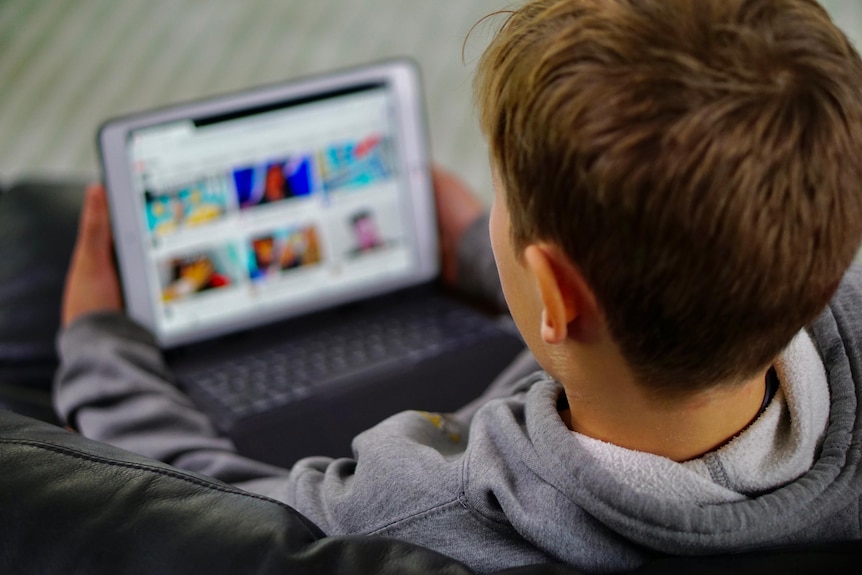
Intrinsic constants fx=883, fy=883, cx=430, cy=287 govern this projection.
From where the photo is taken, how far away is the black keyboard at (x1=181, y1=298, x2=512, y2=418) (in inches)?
39.6

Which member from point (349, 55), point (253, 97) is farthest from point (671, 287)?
point (349, 55)

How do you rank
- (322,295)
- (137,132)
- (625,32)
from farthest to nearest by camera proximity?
→ (322,295) → (137,132) → (625,32)

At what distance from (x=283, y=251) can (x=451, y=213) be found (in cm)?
26

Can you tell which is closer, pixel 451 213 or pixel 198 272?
pixel 198 272

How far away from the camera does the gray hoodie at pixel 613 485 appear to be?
473 millimetres

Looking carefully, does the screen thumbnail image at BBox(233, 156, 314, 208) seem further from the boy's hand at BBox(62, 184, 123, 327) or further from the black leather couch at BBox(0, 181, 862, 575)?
the black leather couch at BBox(0, 181, 862, 575)

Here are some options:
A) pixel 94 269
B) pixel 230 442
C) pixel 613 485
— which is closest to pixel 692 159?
pixel 613 485

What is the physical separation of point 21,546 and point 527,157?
337mm

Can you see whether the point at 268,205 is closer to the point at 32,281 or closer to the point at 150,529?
the point at 32,281

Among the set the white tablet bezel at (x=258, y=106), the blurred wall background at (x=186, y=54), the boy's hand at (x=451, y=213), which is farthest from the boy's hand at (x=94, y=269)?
the blurred wall background at (x=186, y=54)

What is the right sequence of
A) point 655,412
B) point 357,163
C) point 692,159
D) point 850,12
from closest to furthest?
point 692,159
point 655,412
point 357,163
point 850,12

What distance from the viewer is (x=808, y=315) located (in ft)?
1.53

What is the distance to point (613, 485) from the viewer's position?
1.54ft

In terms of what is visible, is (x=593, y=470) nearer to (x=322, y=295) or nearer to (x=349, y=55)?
(x=322, y=295)
